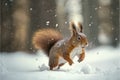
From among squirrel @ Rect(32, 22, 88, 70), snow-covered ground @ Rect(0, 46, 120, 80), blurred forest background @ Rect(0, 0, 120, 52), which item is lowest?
snow-covered ground @ Rect(0, 46, 120, 80)

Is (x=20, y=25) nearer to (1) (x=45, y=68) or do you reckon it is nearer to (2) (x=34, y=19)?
(2) (x=34, y=19)

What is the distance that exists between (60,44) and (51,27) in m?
0.06

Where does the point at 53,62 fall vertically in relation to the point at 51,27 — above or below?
below

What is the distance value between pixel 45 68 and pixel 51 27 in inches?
5.2

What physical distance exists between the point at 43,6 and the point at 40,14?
0.09 feet

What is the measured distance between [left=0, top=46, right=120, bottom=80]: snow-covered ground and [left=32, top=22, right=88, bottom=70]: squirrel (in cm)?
2

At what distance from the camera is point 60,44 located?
11.0ft

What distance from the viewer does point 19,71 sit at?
3363 mm

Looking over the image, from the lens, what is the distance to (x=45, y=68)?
3359mm

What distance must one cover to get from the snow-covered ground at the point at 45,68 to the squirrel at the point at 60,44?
0.02 meters

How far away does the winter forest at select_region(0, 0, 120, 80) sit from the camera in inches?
132

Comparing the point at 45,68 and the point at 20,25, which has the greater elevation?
the point at 20,25

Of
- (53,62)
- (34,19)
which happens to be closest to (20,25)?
(34,19)

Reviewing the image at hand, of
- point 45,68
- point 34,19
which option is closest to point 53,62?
point 45,68
